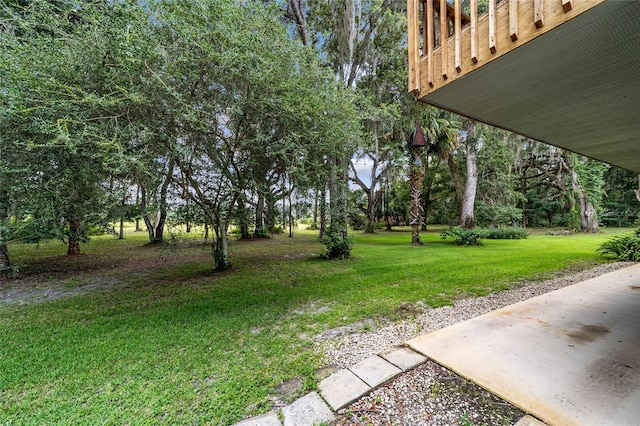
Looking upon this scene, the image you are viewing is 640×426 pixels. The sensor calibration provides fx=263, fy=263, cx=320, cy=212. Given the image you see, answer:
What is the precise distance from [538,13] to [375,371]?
97.5 inches

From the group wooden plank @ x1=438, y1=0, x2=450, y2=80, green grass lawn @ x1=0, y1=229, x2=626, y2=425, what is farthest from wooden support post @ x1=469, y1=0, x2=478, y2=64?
green grass lawn @ x1=0, y1=229, x2=626, y2=425

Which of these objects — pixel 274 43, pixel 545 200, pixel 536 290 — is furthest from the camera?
pixel 545 200

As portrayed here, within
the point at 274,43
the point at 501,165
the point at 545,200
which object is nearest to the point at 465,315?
the point at 274,43

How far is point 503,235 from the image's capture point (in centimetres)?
1173

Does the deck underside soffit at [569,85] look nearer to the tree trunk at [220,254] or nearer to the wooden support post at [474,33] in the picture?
the wooden support post at [474,33]

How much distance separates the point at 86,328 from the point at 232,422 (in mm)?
2794

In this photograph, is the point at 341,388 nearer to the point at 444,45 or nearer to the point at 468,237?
the point at 444,45

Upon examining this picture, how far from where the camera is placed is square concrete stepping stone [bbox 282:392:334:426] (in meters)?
1.57

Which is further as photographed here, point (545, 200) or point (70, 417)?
point (545, 200)

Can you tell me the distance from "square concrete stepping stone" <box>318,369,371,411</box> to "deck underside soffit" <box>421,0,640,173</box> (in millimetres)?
2301

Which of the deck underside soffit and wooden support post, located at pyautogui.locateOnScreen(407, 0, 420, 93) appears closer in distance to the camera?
the deck underside soffit

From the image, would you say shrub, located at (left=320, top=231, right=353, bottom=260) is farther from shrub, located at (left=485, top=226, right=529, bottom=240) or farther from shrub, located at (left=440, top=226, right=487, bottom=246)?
shrub, located at (left=485, top=226, right=529, bottom=240)

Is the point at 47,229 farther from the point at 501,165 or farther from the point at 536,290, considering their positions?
the point at 501,165

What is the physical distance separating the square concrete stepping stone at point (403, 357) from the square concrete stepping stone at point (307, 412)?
725 mm
